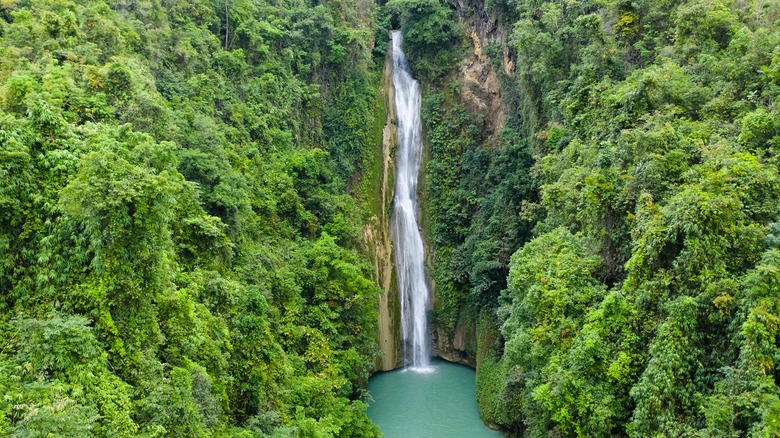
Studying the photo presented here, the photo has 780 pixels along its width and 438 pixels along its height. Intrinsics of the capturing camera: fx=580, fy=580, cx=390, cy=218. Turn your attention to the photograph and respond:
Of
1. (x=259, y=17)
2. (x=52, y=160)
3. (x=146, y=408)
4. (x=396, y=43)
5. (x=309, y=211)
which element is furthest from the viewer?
(x=396, y=43)

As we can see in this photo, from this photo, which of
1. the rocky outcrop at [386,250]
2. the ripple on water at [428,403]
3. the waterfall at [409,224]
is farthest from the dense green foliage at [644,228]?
the rocky outcrop at [386,250]

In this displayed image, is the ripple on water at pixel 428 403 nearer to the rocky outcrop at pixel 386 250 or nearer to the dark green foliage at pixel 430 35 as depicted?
the rocky outcrop at pixel 386 250

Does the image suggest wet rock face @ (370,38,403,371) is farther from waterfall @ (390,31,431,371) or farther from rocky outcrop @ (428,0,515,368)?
rocky outcrop @ (428,0,515,368)

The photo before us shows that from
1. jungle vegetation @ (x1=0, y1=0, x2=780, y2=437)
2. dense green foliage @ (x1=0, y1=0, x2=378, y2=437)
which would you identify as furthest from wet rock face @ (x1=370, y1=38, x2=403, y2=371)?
jungle vegetation @ (x1=0, y1=0, x2=780, y2=437)

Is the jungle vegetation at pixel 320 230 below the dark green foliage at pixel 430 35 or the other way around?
below

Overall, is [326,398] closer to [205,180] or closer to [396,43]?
[205,180]

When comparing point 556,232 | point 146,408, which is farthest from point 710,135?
point 146,408
